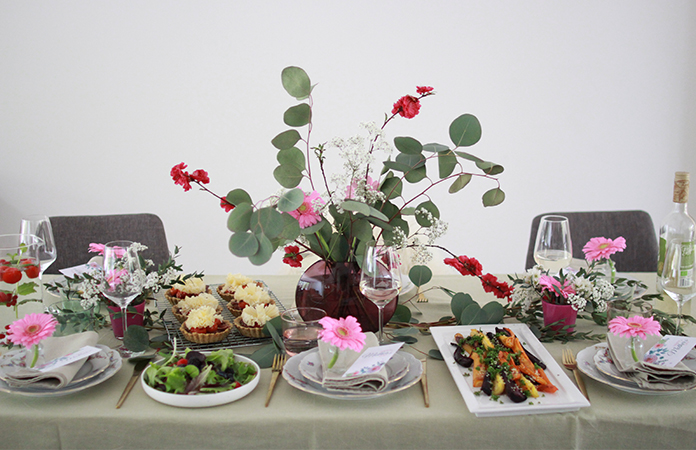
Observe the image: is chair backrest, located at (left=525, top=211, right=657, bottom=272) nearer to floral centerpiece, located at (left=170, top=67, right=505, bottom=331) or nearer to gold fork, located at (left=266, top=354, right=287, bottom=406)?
floral centerpiece, located at (left=170, top=67, right=505, bottom=331)

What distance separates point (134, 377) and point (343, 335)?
384 mm

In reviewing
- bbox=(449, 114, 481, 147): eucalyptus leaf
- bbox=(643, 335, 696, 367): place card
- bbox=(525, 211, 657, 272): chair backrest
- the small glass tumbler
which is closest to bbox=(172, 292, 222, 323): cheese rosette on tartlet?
the small glass tumbler

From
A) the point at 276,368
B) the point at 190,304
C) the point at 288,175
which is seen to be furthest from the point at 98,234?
the point at 276,368

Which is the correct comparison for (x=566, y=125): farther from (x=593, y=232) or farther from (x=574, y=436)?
(x=574, y=436)

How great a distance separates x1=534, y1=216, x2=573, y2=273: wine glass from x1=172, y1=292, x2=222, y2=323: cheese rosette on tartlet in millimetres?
794

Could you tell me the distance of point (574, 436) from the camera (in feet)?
2.81

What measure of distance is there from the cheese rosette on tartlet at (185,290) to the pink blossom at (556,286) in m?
0.82

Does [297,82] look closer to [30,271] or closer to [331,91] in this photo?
[30,271]

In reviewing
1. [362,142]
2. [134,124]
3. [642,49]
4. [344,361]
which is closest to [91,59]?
[134,124]

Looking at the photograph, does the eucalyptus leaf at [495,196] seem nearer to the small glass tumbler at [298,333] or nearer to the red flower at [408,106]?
the red flower at [408,106]

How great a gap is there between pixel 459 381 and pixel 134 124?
2908 millimetres

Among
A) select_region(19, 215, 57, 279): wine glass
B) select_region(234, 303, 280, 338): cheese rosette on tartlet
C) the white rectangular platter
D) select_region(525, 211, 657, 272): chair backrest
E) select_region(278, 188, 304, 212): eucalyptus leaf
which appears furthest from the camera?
select_region(525, 211, 657, 272): chair backrest

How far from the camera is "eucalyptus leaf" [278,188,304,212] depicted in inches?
37.8

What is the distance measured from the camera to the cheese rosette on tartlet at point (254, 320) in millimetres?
1166
